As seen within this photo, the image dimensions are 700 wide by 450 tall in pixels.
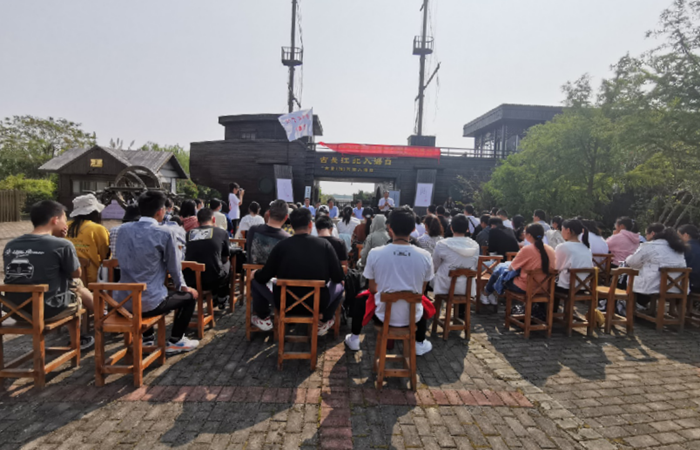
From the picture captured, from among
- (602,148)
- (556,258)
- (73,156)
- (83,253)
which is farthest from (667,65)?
(73,156)

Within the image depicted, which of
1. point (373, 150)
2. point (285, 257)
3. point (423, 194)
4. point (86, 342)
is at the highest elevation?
point (373, 150)

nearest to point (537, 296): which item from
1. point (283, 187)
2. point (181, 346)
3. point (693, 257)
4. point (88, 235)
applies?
→ point (693, 257)

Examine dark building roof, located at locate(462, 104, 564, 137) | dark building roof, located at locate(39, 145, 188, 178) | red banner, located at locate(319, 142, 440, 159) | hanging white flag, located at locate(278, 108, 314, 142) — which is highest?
dark building roof, located at locate(462, 104, 564, 137)

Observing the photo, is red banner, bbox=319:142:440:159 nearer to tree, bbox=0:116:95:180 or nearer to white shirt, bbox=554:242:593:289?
white shirt, bbox=554:242:593:289

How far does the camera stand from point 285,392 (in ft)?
10.1

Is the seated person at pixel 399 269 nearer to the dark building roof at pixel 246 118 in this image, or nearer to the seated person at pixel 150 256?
the seated person at pixel 150 256

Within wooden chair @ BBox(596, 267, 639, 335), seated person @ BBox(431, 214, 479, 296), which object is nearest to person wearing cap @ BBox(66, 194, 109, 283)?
seated person @ BBox(431, 214, 479, 296)

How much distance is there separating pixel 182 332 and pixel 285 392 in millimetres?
1471

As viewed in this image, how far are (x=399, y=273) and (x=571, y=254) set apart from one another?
9.59ft

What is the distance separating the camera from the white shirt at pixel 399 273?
10.7ft

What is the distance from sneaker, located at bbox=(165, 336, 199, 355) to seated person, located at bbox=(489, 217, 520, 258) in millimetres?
4790

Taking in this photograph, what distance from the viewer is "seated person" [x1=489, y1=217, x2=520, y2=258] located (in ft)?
20.1

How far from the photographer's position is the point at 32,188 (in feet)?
72.6

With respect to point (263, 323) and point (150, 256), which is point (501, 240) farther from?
point (150, 256)
